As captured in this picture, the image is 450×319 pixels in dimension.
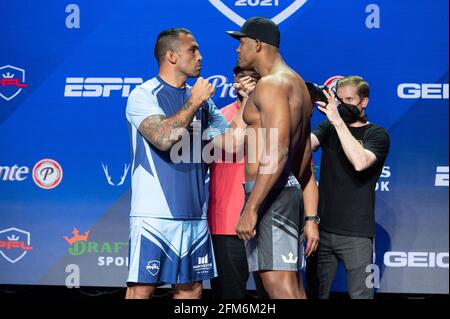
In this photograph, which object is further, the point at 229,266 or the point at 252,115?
the point at 229,266

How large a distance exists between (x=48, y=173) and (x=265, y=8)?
1.74 meters

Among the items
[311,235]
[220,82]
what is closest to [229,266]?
[311,235]

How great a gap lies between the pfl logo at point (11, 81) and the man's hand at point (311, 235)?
7.24 feet

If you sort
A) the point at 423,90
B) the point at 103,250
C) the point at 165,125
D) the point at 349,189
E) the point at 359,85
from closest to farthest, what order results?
the point at 165,125 → the point at 349,189 → the point at 359,85 → the point at 423,90 → the point at 103,250

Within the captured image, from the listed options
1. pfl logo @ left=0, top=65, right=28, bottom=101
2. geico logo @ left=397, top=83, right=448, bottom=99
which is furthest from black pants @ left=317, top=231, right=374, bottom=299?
pfl logo @ left=0, top=65, right=28, bottom=101

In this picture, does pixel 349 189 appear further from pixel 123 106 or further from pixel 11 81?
pixel 11 81

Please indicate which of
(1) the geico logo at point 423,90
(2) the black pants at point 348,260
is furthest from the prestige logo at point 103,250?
(1) the geico logo at point 423,90

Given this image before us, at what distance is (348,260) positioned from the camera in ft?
12.0

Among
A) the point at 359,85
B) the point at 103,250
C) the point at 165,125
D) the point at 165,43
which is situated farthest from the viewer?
the point at 103,250

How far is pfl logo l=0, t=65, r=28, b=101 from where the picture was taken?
15.3ft

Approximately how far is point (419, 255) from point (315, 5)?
5.56 ft
